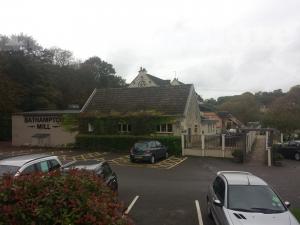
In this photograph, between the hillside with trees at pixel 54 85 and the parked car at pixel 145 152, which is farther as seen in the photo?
the hillside with trees at pixel 54 85

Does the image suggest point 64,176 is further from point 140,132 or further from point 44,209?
point 140,132

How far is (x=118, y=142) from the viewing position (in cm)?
3148

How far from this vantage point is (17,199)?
512 cm

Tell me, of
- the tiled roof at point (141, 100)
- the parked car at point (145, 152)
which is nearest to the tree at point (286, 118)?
the tiled roof at point (141, 100)

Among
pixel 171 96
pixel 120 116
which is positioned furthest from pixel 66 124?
pixel 171 96

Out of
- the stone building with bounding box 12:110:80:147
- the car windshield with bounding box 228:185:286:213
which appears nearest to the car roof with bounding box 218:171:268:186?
the car windshield with bounding box 228:185:286:213

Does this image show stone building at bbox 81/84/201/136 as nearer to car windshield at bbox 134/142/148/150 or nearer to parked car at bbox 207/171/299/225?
car windshield at bbox 134/142/148/150

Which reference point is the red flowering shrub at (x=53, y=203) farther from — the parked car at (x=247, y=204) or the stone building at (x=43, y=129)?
the stone building at (x=43, y=129)

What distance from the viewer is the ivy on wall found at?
3150 centimetres

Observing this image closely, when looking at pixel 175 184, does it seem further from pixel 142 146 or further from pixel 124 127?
pixel 124 127

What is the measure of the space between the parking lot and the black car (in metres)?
1.37

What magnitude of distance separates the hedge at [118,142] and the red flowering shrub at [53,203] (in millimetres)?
23818

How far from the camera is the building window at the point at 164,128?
31.8 meters

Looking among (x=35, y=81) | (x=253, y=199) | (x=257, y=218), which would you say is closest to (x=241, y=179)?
(x=253, y=199)
